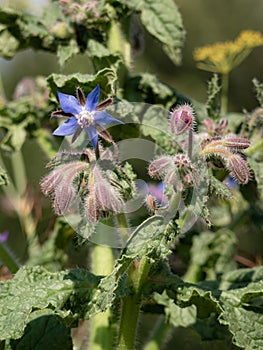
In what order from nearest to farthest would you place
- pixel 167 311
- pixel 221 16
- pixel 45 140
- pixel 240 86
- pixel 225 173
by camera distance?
pixel 225 173
pixel 167 311
pixel 45 140
pixel 240 86
pixel 221 16

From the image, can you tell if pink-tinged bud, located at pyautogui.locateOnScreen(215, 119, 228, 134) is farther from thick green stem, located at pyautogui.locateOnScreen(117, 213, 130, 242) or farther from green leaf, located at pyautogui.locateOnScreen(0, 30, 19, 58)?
green leaf, located at pyautogui.locateOnScreen(0, 30, 19, 58)

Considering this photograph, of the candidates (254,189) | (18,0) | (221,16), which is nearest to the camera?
(254,189)

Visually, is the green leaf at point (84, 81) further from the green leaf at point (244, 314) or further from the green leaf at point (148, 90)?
the green leaf at point (244, 314)

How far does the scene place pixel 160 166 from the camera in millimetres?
1076

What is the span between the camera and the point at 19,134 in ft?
5.35

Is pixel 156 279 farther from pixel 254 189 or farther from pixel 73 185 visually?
pixel 254 189

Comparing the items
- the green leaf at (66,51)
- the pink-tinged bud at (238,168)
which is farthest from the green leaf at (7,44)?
the pink-tinged bud at (238,168)

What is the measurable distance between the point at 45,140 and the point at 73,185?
2.04 feet

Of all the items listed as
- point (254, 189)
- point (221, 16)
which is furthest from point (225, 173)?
point (221, 16)

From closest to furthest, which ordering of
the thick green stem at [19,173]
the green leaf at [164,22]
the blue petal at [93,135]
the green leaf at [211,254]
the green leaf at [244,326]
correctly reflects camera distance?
the blue petal at [93,135] < the green leaf at [244,326] < the green leaf at [164,22] < the green leaf at [211,254] < the thick green stem at [19,173]

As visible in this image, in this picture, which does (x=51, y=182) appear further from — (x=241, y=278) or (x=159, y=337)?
(x=159, y=337)

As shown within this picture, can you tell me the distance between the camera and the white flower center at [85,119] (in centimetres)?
104

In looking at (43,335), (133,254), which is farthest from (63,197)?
(43,335)

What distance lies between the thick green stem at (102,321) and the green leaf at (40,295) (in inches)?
7.4
